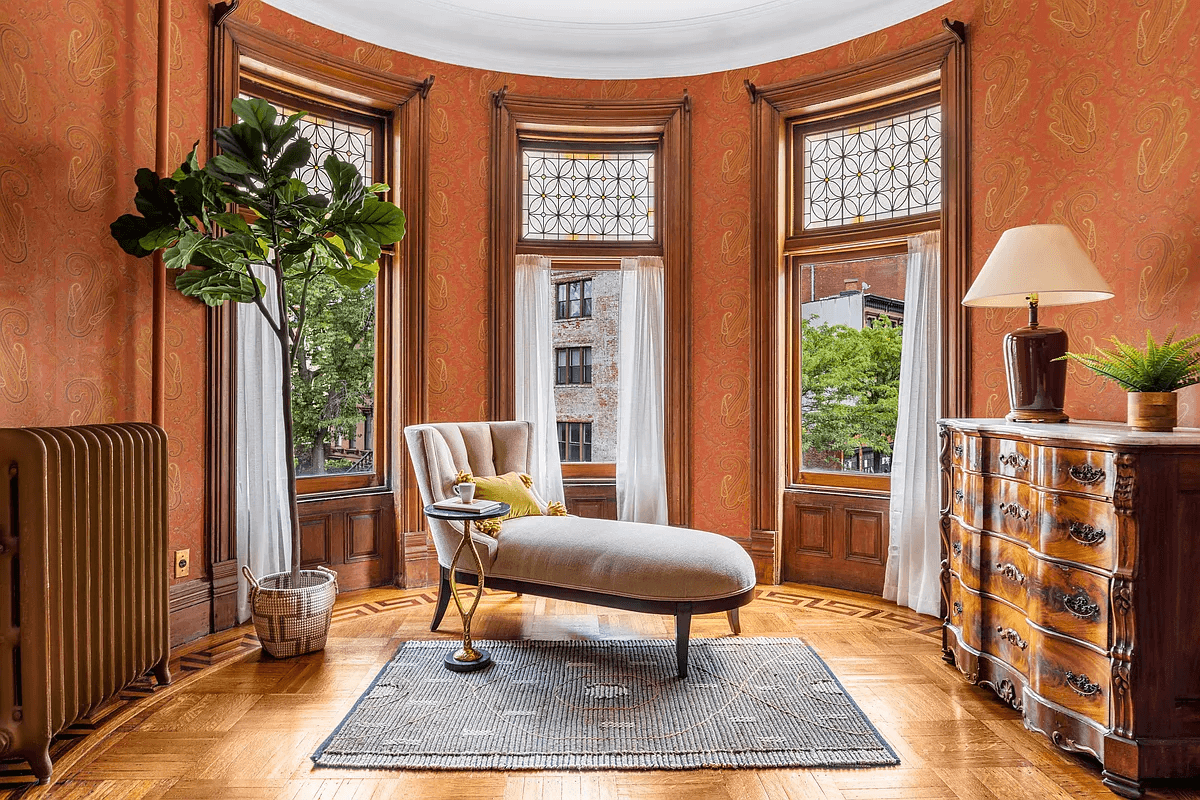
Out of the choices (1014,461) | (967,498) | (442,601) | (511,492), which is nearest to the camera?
(1014,461)

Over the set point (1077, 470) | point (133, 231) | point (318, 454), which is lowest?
point (318, 454)

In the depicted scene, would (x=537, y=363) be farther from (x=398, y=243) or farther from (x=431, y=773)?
(x=431, y=773)

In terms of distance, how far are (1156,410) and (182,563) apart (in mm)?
4149

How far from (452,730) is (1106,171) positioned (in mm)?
3581

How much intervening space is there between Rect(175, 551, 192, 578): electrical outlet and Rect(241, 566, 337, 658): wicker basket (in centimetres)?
42

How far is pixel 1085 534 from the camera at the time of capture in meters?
2.30

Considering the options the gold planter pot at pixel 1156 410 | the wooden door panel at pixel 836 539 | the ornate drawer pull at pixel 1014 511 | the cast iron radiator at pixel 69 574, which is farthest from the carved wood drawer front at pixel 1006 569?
the cast iron radiator at pixel 69 574

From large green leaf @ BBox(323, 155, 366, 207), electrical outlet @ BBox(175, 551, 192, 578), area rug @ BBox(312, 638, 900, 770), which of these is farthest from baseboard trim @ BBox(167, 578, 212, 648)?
large green leaf @ BBox(323, 155, 366, 207)

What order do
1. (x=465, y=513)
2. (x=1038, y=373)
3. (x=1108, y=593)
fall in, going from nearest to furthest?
1. (x=1108, y=593)
2. (x=1038, y=373)
3. (x=465, y=513)

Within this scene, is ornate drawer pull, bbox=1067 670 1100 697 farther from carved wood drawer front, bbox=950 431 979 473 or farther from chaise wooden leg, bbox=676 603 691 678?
chaise wooden leg, bbox=676 603 691 678

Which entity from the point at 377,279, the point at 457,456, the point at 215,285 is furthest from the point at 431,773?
the point at 377,279

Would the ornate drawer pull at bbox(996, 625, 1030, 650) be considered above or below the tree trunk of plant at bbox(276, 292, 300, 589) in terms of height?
below

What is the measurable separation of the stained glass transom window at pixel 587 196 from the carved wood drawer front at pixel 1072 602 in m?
3.25

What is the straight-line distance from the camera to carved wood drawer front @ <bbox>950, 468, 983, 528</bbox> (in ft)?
9.50
